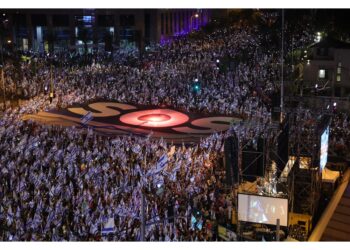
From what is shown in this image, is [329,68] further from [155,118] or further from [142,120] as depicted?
[142,120]

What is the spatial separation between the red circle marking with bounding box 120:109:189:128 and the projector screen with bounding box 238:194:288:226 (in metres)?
12.6

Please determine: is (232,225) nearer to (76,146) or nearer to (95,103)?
(76,146)

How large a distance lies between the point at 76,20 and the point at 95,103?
3175 centimetres

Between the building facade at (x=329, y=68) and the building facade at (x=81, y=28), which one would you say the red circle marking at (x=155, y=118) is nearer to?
the building facade at (x=329, y=68)

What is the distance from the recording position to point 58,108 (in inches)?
993

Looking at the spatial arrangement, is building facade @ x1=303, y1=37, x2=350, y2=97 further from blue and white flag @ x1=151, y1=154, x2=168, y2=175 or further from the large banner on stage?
blue and white flag @ x1=151, y1=154, x2=168, y2=175

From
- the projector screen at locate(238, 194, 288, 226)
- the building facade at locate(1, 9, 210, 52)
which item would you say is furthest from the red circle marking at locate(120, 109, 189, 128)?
the building facade at locate(1, 9, 210, 52)

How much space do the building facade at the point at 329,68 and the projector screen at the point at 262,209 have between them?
1662 cm

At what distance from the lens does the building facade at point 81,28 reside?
55.2 metres

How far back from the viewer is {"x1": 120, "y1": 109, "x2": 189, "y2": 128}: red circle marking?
22.6m

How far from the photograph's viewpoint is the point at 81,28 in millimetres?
55625

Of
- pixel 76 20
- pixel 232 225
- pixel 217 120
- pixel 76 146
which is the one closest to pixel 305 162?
pixel 232 225

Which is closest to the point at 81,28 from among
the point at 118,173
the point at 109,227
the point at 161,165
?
the point at 118,173

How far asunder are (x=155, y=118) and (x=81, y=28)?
1389 inches
